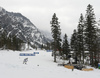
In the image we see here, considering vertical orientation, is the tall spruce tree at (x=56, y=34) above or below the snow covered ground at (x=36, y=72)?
above

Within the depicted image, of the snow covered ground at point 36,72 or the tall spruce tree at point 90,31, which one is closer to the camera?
the snow covered ground at point 36,72

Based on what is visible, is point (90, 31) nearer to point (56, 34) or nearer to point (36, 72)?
point (56, 34)

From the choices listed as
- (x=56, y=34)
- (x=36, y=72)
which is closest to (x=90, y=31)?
(x=56, y=34)

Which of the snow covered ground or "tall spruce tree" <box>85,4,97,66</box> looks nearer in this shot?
the snow covered ground

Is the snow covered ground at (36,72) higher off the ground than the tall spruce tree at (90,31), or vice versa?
the tall spruce tree at (90,31)

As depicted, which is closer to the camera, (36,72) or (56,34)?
(36,72)

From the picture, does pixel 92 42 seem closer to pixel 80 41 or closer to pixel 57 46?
pixel 80 41

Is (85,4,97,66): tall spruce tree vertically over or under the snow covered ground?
over

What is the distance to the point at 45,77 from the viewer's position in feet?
27.7

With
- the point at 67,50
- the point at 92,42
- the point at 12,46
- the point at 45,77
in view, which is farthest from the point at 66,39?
the point at 12,46

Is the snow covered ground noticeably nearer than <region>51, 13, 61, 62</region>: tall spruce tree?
Yes

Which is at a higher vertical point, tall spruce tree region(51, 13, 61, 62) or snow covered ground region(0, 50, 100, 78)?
Answer: tall spruce tree region(51, 13, 61, 62)

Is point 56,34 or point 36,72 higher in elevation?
point 56,34

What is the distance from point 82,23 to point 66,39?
1079 cm
